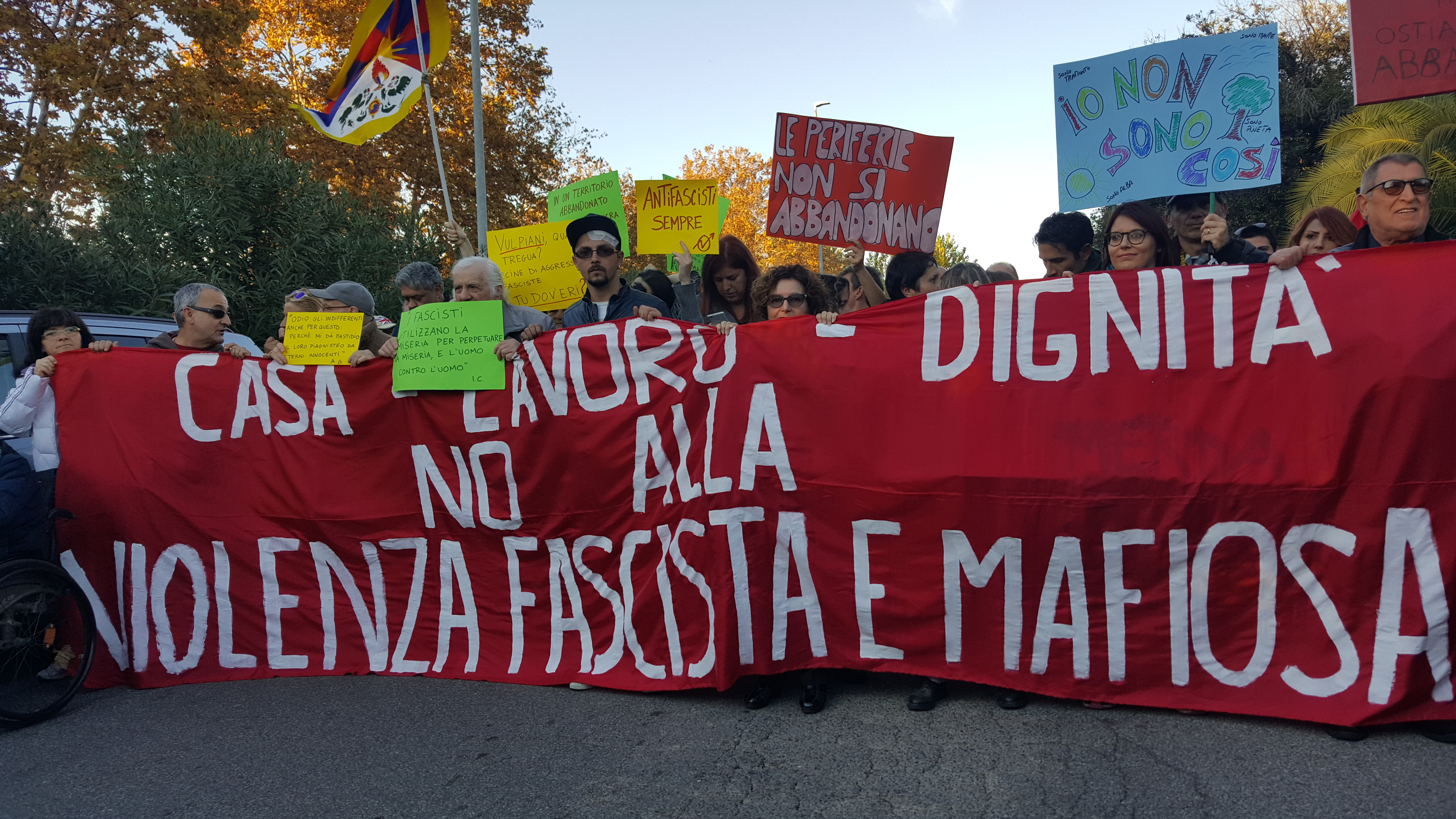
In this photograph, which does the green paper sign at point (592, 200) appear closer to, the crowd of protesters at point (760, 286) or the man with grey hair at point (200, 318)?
the crowd of protesters at point (760, 286)

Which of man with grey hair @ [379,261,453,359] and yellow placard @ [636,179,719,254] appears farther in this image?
yellow placard @ [636,179,719,254]

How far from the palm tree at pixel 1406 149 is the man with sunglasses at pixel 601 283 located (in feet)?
40.3

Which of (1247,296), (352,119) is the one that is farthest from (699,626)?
(352,119)

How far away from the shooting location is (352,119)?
7.83 m

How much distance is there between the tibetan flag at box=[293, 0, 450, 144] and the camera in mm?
7734

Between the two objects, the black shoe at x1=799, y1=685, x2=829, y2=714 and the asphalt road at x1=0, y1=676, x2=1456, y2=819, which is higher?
the black shoe at x1=799, y1=685, x2=829, y2=714

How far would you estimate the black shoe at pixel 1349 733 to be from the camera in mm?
3297

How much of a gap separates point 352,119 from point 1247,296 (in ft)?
21.9

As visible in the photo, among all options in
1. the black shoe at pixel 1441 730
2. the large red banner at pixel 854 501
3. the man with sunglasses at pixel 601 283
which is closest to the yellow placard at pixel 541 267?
the man with sunglasses at pixel 601 283

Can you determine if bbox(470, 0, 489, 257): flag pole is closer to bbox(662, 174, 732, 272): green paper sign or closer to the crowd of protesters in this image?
bbox(662, 174, 732, 272): green paper sign

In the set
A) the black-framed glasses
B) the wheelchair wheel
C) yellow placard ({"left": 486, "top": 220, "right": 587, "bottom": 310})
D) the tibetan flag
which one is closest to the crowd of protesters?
the black-framed glasses

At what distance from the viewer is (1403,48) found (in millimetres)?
4277

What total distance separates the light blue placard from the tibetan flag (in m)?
5.03

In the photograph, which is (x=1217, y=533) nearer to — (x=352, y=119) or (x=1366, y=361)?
(x=1366, y=361)
